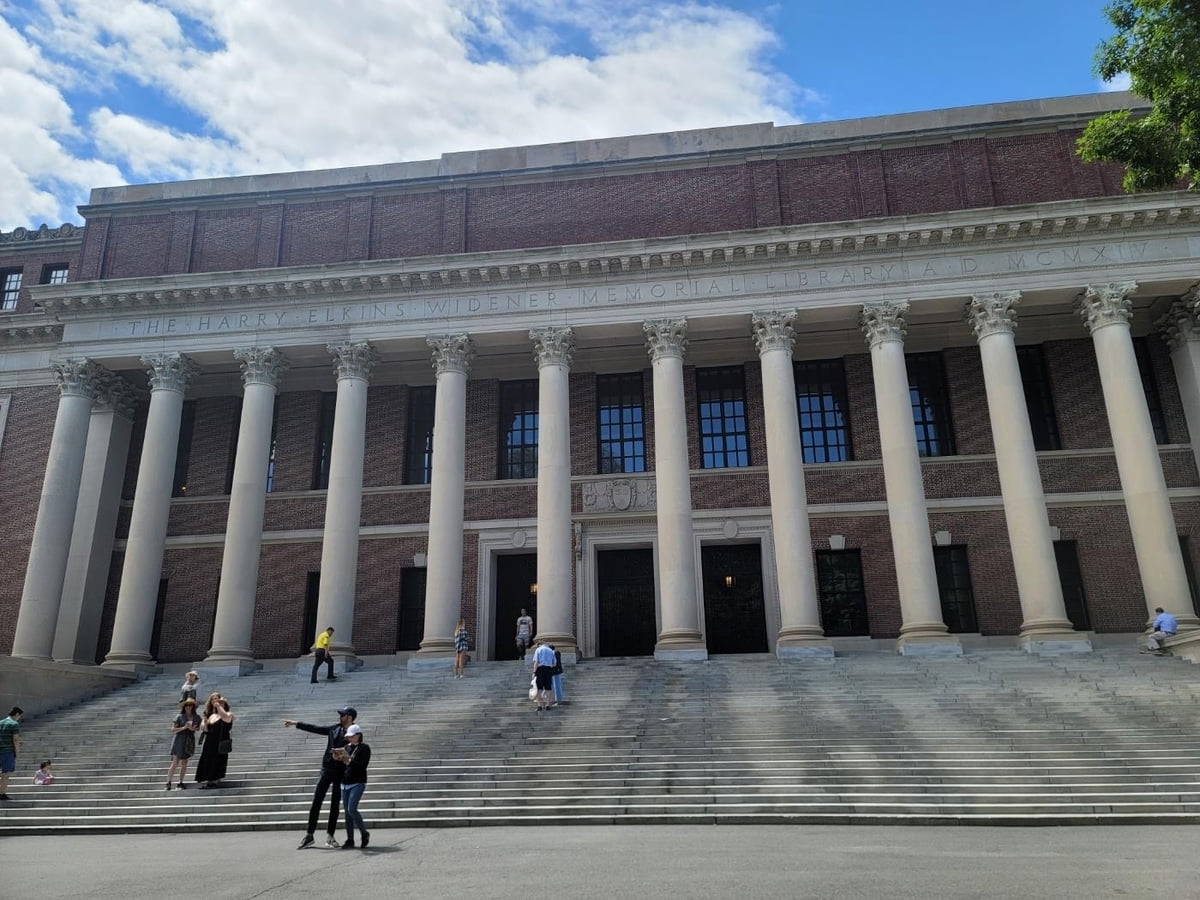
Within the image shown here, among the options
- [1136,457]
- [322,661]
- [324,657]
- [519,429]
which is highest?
[519,429]

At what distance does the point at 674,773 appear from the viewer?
14.8m

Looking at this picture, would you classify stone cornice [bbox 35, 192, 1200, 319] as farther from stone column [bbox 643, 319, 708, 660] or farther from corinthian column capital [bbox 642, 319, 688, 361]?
stone column [bbox 643, 319, 708, 660]

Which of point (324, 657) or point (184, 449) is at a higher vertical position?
point (184, 449)

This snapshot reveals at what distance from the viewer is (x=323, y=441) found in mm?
32562

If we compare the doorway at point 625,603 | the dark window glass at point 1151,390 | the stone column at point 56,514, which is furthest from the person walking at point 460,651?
the dark window glass at point 1151,390

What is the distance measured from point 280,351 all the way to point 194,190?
8240mm

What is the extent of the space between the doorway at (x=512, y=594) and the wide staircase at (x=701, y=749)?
707 cm

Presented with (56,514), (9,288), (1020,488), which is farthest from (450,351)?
A: (9,288)

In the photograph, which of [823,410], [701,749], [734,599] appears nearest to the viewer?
[701,749]

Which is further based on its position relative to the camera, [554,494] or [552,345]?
[552,345]

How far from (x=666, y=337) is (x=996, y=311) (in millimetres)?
9442

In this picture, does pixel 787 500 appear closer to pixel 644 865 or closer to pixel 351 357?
pixel 351 357

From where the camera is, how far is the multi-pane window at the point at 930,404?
3002 cm

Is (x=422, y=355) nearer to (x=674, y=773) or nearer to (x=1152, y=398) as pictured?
(x=674, y=773)
